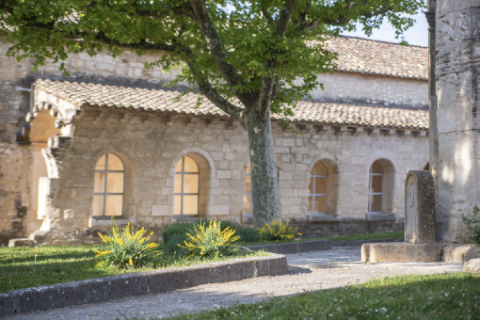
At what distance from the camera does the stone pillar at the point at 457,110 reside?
6.52 m

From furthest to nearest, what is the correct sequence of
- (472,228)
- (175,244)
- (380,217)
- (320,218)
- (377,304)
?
(380,217)
(320,218)
(175,244)
(472,228)
(377,304)

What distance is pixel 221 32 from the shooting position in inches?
425

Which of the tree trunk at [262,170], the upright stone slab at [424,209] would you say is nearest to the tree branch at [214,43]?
the tree trunk at [262,170]

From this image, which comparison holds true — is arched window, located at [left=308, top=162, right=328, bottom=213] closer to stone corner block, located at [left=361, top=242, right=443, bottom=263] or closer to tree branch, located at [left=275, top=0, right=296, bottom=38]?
tree branch, located at [left=275, top=0, right=296, bottom=38]

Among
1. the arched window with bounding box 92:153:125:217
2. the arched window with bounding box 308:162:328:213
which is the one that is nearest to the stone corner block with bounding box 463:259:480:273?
the arched window with bounding box 92:153:125:217

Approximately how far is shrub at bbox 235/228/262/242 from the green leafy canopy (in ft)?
8.14

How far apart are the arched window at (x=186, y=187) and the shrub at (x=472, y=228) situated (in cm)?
840

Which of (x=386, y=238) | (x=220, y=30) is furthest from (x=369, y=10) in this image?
(x=386, y=238)

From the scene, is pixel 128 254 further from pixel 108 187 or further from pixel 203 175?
pixel 203 175

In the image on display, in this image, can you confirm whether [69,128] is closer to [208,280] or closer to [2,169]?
[2,169]

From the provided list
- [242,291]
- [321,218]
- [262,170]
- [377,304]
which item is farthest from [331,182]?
[377,304]

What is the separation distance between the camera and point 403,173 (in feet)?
51.9

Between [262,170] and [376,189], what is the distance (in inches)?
283

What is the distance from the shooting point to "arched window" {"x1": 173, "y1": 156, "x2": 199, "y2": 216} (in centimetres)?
1365
